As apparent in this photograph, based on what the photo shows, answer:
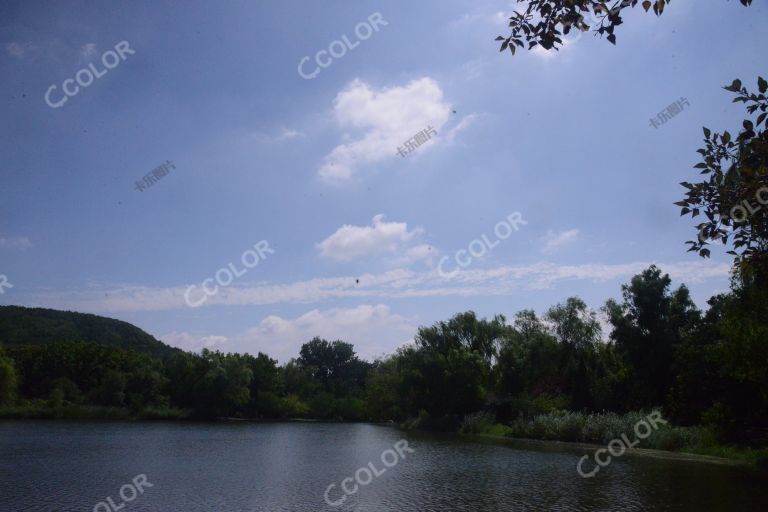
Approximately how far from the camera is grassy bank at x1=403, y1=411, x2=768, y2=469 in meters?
31.8

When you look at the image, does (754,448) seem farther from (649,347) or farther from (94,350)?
(94,350)

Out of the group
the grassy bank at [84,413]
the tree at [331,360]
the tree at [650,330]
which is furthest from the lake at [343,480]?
the tree at [331,360]

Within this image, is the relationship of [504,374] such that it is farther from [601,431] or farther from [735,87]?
[735,87]

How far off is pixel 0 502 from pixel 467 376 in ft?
151

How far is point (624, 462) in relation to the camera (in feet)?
98.0

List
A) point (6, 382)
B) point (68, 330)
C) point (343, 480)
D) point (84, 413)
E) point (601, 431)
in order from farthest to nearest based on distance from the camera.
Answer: point (68, 330)
point (84, 413)
point (6, 382)
point (601, 431)
point (343, 480)

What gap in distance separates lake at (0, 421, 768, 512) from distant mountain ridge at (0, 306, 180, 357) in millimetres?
74131

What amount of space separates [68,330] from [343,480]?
11072 cm

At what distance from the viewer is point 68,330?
373 ft

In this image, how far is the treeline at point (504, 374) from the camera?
3222 centimetres

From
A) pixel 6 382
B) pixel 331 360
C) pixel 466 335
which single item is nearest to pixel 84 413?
pixel 6 382

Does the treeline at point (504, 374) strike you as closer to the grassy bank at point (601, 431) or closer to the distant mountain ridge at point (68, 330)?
the grassy bank at point (601, 431)

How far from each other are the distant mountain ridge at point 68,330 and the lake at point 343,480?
74.1 meters

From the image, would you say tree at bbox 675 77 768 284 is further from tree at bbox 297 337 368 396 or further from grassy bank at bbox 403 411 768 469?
tree at bbox 297 337 368 396
